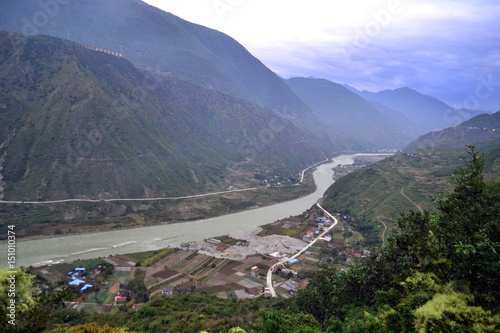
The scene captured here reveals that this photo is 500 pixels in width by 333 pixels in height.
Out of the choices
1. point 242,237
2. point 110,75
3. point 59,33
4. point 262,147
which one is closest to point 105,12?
point 59,33

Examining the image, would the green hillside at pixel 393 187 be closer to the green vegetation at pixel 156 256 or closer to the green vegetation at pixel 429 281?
the green vegetation at pixel 156 256

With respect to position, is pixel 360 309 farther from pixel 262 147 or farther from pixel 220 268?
pixel 262 147

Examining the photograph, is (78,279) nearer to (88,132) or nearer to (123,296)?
(123,296)

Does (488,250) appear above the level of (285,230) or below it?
above

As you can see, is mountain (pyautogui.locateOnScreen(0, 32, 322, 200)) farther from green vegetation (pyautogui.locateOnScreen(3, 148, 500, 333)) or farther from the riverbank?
green vegetation (pyautogui.locateOnScreen(3, 148, 500, 333))

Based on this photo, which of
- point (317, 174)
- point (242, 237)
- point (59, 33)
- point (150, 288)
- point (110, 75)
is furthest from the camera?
point (59, 33)

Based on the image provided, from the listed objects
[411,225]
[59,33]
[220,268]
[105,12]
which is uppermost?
[105,12]

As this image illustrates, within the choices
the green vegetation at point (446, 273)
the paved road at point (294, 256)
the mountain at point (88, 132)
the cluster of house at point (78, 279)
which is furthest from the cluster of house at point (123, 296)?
the mountain at point (88, 132)
